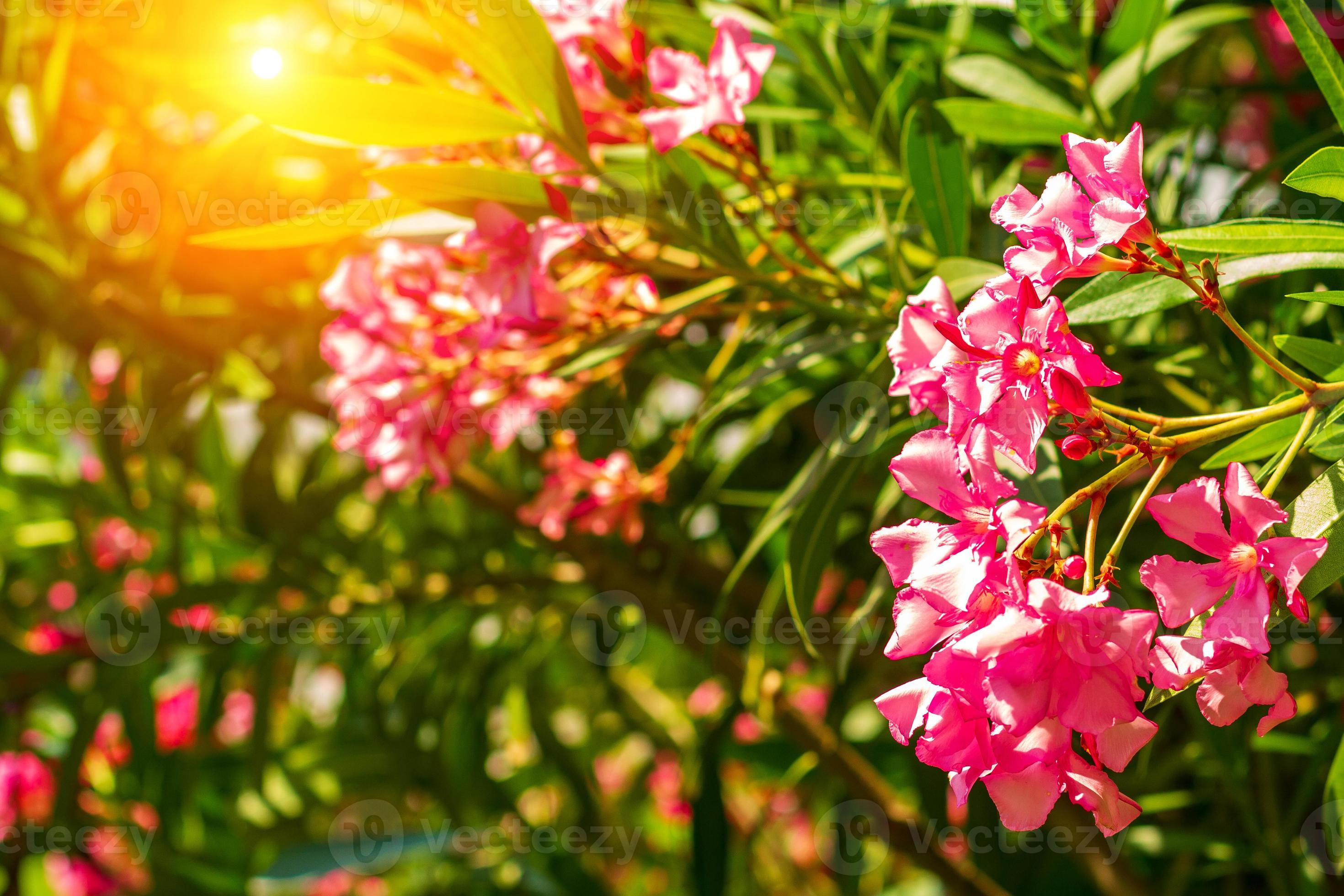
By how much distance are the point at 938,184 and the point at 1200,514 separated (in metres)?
0.38

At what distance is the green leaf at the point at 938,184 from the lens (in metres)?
0.72

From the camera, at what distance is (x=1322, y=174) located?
46 centimetres

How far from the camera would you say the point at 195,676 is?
1.75m

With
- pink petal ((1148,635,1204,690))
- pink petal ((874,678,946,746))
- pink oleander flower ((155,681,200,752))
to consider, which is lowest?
pink oleander flower ((155,681,200,752))

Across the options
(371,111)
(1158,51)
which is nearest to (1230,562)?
(371,111)

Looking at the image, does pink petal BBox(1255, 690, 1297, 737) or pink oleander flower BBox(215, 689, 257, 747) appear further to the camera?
pink oleander flower BBox(215, 689, 257, 747)

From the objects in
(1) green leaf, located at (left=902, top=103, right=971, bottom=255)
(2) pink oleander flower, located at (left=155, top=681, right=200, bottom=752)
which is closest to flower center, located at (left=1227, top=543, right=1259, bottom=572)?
(1) green leaf, located at (left=902, top=103, right=971, bottom=255)

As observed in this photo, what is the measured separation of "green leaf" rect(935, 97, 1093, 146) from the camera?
2.45 ft

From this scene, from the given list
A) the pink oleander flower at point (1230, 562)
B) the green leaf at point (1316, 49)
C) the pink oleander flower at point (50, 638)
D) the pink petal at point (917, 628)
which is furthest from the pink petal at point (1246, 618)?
the pink oleander flower at point (50, 638)

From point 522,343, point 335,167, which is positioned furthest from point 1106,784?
point 335,167

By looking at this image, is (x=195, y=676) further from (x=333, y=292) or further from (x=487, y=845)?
(x=333, y=292)

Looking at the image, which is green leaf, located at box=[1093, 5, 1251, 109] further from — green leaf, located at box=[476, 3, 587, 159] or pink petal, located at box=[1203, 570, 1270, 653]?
pink petal, located at box=[1203, 570, 1270, 653]

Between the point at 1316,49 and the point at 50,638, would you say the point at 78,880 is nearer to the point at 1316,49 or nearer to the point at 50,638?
the point at 50,638

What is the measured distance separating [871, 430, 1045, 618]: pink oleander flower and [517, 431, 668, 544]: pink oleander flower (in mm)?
507
